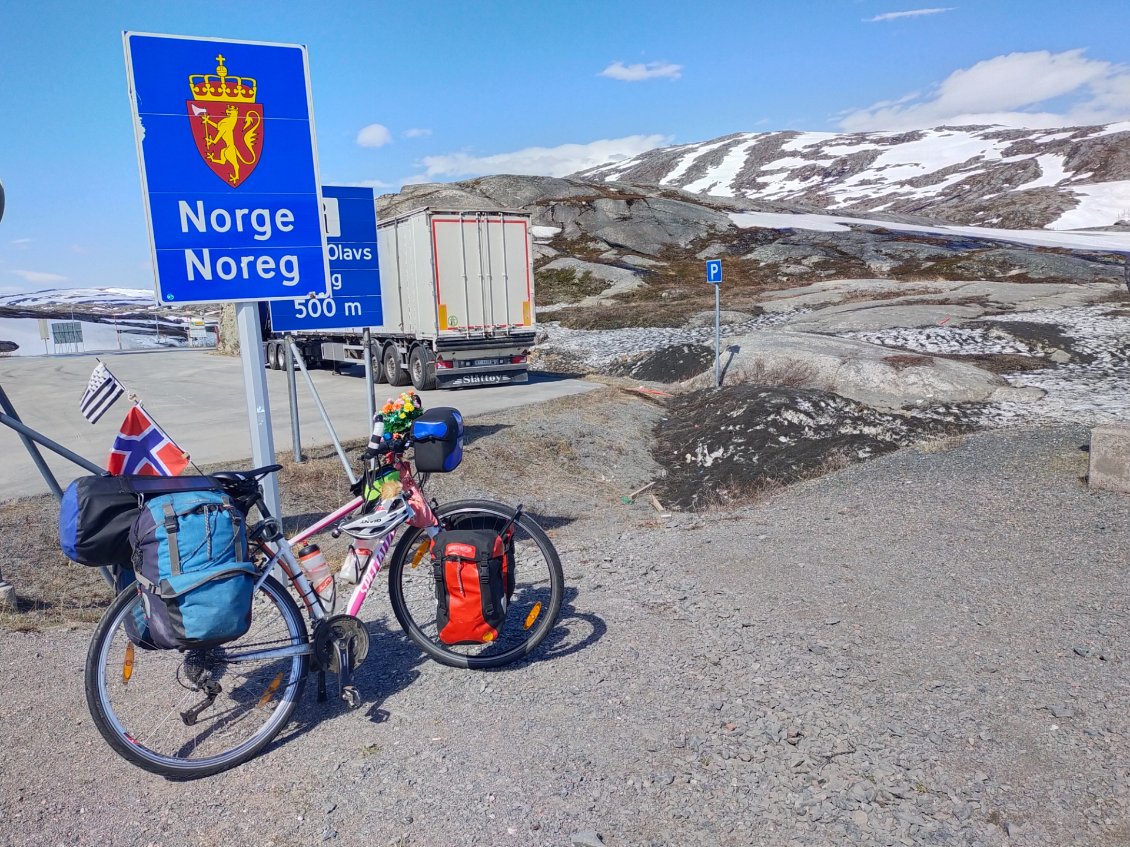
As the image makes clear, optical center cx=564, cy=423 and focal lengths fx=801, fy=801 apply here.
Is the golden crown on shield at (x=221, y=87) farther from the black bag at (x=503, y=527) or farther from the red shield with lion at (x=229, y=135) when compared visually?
the black bag at (x=503, y=527)

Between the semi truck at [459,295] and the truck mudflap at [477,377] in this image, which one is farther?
the truck mudflap at [477,377]

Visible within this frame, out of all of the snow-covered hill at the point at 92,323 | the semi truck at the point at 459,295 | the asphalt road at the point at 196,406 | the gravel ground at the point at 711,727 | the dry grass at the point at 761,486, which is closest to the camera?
the gravel ground at the point at 711,727

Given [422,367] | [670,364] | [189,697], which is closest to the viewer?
[189,697]

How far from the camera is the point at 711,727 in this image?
140 inches

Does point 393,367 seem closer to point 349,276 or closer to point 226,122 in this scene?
point 349,276

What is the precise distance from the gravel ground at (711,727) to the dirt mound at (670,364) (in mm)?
12555

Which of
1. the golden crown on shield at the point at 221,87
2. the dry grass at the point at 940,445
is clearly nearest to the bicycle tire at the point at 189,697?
the golden crown on shield at the point at 221,87

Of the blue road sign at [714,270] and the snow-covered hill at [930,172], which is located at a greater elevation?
the snow-covered hill at [930,172]

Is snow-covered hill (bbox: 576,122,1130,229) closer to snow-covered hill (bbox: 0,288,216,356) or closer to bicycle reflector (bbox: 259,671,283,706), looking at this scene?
snow-covered hill (bbox: 0,288,216,356)

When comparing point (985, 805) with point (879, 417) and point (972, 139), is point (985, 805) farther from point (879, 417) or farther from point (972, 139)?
point (972, 139)

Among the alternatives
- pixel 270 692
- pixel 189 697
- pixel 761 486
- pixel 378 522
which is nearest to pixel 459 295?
pixel 761 486

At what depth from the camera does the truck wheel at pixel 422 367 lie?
17562 millimetres

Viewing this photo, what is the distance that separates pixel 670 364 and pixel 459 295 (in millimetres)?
5444

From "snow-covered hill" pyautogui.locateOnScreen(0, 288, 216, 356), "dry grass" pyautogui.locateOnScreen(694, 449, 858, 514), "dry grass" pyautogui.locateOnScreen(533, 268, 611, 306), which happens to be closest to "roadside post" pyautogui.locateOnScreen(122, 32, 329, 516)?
"dry grass" pyautogui.locateOnScreen(694, 449, 858, 514)
